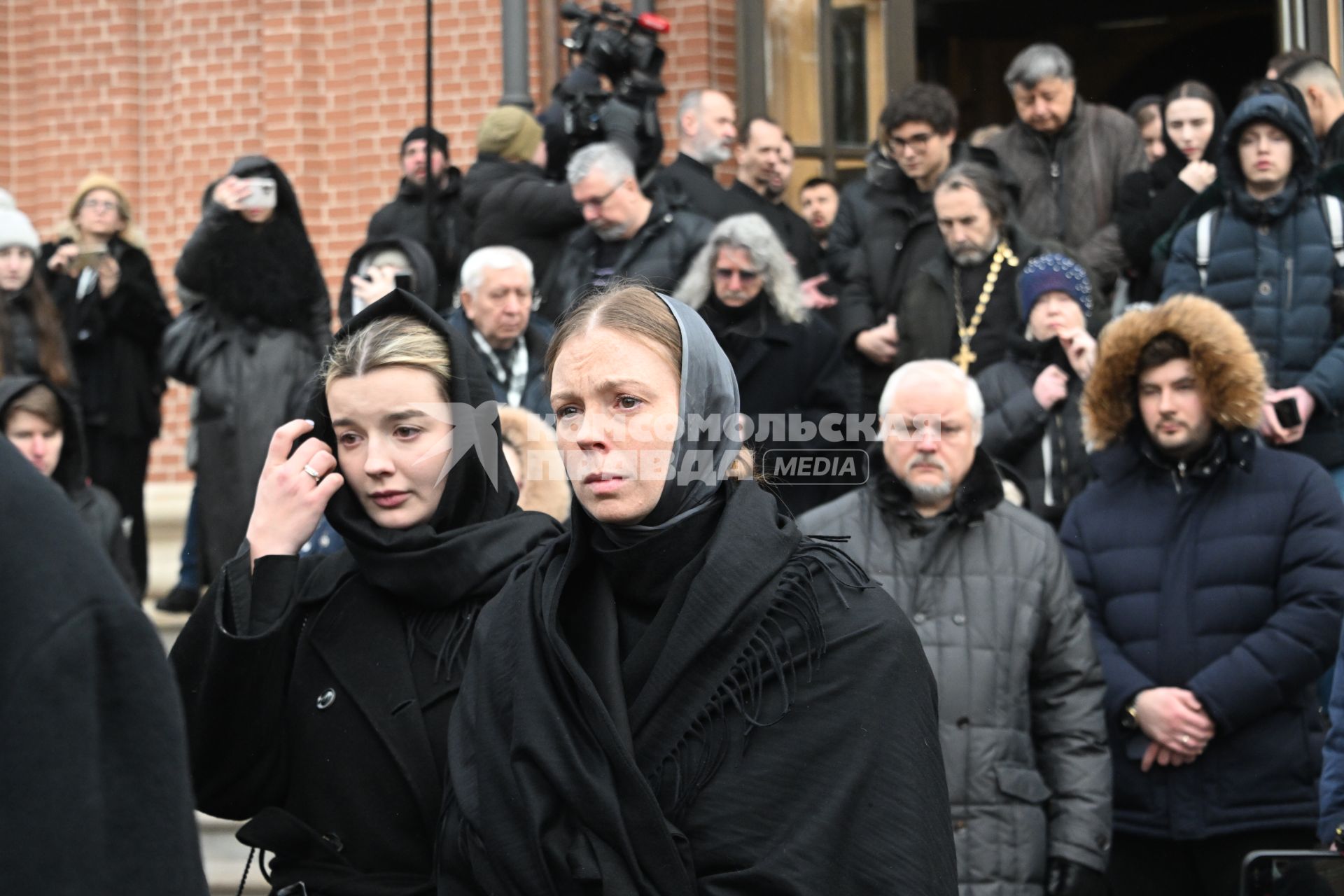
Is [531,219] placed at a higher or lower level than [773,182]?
lower

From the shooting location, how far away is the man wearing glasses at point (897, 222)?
259 inches

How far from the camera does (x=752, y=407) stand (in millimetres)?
6000

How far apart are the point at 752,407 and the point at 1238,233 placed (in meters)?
1.72

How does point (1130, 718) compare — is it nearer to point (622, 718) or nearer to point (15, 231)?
point (622, 718)

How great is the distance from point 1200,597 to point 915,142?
291 cm

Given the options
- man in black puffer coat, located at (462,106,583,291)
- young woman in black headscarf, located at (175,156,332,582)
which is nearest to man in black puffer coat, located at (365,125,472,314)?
man in black puffer coat, located at (462,106,583,291)

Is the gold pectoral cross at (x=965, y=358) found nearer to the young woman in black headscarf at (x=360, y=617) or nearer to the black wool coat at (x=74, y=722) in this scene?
the young woman in black headscarf at (x=360, y=617)

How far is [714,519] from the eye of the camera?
2.63 meters

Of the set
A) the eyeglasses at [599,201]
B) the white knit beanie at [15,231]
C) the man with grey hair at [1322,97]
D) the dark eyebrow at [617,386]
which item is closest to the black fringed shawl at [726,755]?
the dark eyebrow at [617,386]

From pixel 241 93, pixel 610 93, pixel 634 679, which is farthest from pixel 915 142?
pixel 241 93

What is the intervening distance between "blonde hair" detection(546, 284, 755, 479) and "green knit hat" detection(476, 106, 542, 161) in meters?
4.85

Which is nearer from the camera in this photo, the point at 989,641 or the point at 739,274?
the point at 989,641

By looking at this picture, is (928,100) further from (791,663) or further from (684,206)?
(791,663)

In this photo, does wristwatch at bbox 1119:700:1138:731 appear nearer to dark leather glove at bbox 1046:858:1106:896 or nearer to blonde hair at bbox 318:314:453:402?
dark leather glove at bbox 1046:858:1106:896
